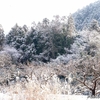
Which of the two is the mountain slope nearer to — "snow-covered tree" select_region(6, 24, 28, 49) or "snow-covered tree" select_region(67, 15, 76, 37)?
"snow-covered tree" select_region(67, 15, 76, 37)

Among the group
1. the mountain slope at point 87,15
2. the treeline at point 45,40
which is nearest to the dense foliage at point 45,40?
the treeline at point 45,40

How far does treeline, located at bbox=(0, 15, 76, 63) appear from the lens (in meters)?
20.7

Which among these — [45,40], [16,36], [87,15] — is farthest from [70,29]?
[87,15]

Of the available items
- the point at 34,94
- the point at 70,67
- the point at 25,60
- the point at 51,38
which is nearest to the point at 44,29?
the point at 51,38

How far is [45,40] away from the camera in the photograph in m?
21.2

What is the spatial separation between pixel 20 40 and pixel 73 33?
463 centimetres

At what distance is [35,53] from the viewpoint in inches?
824

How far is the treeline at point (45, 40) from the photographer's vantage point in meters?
20.7

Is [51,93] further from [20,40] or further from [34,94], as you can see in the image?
[20,40]

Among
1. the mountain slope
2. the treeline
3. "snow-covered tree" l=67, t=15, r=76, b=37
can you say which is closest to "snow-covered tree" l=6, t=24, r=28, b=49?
the treeline

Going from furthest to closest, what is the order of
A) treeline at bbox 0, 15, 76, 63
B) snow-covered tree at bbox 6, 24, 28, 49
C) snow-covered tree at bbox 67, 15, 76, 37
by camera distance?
snow-covered tree at bbox 6, 24, 28, 49 → snow-covered tree at bbox 67, 15, 76, 37 → treeline at bbox 0, 15, 76, 63

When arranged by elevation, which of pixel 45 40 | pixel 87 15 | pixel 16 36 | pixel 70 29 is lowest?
pixel 45 40

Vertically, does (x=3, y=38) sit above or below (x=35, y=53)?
above

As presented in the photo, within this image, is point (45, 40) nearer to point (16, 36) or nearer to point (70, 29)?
point (70, 29)
